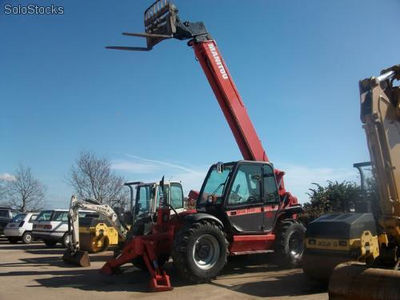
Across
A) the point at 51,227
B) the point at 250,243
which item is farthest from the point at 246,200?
the point at 51,227

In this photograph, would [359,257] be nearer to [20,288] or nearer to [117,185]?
[20,288]

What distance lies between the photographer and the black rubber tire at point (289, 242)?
34.0ft

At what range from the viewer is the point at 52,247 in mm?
19703

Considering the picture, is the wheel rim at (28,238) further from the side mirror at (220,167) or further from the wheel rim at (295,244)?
the wheel rim at (295,244)

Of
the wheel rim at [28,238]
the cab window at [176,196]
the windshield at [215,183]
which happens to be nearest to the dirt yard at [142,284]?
the windshield at [215,183]

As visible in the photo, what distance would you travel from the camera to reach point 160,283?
8672 mm

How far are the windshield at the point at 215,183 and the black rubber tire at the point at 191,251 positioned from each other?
126 cm

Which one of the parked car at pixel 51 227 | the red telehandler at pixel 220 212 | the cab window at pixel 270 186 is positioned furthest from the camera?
the parked car at pixel 51 227

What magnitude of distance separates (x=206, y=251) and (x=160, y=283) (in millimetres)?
1129

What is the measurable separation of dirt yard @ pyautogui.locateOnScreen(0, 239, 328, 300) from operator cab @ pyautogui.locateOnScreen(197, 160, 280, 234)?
3.80ft

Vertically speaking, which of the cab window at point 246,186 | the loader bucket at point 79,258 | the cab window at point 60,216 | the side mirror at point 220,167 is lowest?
the loader bucket at point 79,258

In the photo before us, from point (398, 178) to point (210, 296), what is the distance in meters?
3.93

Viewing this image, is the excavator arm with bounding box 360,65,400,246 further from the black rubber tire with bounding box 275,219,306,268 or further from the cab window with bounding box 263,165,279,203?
the cab window with bounding box 263,165,279,203

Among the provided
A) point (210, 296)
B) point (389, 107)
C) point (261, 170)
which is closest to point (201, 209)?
point (261, 170)
